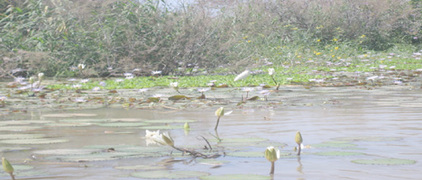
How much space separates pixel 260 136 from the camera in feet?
10.4

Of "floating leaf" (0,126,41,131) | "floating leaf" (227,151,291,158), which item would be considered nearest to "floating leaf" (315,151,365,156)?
"floating leaf" (227,151,291,158)

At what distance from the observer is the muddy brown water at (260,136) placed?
7.18ft

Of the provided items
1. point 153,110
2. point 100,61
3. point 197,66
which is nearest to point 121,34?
point 100,61

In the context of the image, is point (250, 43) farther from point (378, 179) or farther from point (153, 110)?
point (378, 179)

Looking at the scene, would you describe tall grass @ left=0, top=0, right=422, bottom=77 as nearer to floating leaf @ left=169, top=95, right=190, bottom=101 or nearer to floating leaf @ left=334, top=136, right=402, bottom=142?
floating leaf @ left=169, top=95, right=190, bottom=101

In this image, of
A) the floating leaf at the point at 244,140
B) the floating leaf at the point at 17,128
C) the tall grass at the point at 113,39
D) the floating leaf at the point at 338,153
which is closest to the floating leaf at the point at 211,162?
the floating leaf at the point at 338,153

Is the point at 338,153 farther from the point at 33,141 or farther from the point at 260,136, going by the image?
the point at 33,141

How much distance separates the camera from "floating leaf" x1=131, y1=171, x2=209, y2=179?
6.63 ft

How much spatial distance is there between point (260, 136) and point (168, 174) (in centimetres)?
118

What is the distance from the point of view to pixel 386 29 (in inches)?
585

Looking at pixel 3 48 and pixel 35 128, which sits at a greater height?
pixel 3 48

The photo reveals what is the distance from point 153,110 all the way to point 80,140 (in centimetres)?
178

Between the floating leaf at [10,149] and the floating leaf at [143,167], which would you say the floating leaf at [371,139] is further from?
the floating leaf at [10,149]

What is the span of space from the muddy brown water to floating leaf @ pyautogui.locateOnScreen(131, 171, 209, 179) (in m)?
0.05
